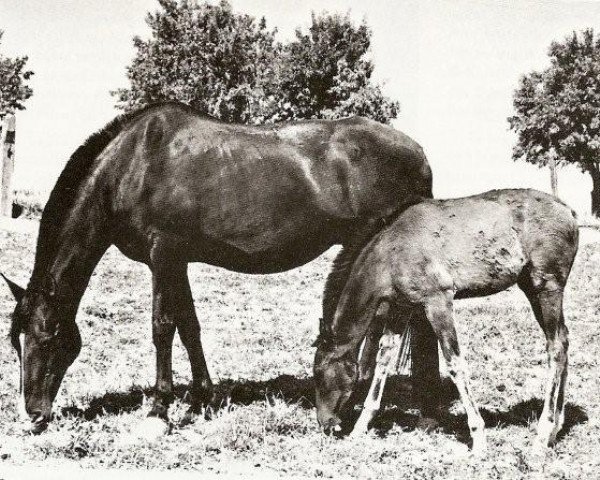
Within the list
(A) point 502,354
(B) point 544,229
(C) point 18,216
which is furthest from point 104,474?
(C) point 18,216

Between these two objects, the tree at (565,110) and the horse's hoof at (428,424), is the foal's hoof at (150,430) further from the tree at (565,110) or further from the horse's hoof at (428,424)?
the tree at (565,110)

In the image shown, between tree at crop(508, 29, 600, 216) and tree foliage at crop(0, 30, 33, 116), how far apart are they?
11143 millimetres

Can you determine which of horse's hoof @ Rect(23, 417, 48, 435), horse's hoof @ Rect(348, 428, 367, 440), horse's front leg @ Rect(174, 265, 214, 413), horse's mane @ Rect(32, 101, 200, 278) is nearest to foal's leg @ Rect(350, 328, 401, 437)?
horse's hoof @ Rect(348, 428, 367, 440)

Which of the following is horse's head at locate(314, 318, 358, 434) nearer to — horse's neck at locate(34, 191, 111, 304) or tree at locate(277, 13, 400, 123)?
horse's neck at locate(34, 191, 111, 304)

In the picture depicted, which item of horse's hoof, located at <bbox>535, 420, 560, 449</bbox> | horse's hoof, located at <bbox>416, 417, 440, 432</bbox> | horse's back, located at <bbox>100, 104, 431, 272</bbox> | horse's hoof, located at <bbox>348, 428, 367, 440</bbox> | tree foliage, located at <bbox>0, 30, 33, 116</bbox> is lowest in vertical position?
horse's hoof, located at <bbox>348, 428, 367, 440</bbox>

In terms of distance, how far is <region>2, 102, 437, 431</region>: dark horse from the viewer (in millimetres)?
5930

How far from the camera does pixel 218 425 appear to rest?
19.2 feet

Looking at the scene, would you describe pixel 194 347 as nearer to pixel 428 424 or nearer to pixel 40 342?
pixel 40 342

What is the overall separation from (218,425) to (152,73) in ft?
48.4

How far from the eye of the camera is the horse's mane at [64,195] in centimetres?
596

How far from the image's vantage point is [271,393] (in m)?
6.84

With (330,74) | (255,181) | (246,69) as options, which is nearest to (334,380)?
(255,181)

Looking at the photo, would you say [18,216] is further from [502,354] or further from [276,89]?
[502,354]

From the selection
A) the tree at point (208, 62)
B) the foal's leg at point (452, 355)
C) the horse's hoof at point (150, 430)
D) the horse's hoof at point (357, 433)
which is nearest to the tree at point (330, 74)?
the tree at point (208, 62)
